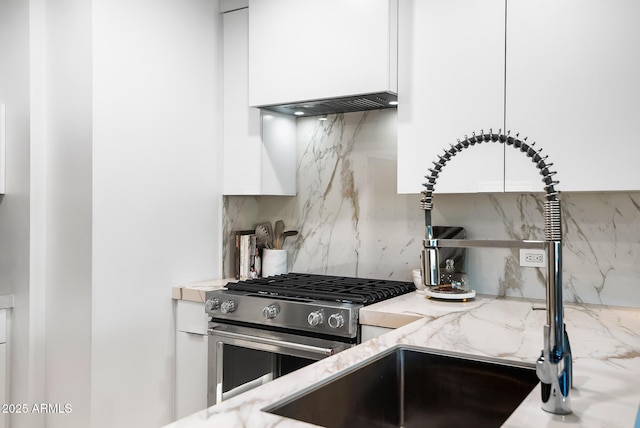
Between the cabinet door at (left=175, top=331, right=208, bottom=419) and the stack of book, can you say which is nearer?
the cabinet door at (left=175, top=331, right=208, bottom=419)

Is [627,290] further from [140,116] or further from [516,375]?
[140,116]

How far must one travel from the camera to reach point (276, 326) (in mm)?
2354

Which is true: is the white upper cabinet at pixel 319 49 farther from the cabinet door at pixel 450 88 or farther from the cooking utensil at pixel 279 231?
the cooking utensil at pixel 279 231

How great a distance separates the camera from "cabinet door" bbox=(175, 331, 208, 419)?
263 centimetres

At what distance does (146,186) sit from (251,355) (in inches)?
36.1

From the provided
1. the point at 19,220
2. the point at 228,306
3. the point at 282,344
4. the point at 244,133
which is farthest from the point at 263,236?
the point at 19,220

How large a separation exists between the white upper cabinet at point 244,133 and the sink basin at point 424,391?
1.57m

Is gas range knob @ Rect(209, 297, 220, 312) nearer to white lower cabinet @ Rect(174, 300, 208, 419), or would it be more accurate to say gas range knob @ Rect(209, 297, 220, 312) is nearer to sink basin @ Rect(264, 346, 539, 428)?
white lower cabinet @ Rect(174, 300, 208, 419)

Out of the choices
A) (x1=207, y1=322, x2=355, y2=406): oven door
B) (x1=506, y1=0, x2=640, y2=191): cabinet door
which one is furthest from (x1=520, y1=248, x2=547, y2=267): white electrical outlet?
(x1=207, y1=322, x2=355, y2=406): oven door

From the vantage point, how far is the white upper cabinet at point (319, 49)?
2.36m

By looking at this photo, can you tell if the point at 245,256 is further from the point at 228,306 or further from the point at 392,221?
the point at 392,221

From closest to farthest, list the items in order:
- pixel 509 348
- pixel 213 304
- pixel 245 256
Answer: pixel 509 348 < pixel 213 304 < pixel 245 256

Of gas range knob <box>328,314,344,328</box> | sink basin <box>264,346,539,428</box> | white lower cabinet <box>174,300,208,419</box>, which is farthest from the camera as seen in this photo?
white lower cabinet <box>174,300,208,419</box>

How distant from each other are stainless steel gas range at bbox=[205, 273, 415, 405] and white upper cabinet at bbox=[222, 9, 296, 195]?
59cm
